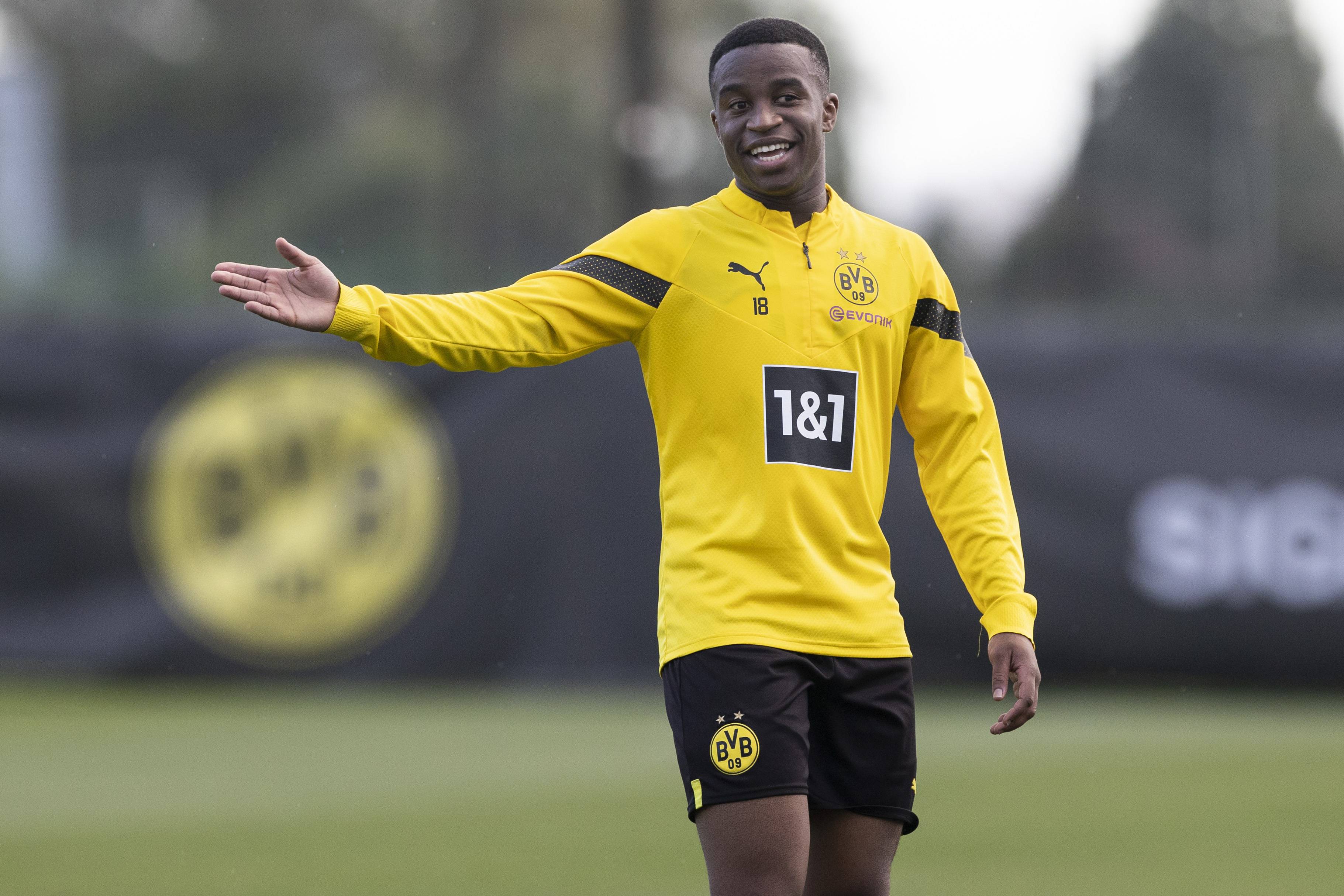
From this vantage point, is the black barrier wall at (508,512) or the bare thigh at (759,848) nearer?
the bare thigh at (759,848)

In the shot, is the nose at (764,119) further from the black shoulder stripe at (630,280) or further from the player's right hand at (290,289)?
the player's right hand at (290,289)

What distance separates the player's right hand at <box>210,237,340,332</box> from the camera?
3326 mm

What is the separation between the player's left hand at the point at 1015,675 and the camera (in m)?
3.60

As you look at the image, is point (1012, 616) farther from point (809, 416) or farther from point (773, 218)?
point (773, 218)

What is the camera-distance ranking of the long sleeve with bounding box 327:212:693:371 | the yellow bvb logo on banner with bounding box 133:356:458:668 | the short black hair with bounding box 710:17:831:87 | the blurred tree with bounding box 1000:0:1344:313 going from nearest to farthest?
the long sleeve with bounding box 327:212:693:371
the short black hair with bounding box 710:17:831:87
the yellow bvb logo on banner with bounding box 133:356:458:668
the blurred tree with bounding box 1000:0:1344:313

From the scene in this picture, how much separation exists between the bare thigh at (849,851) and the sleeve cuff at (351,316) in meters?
1.40

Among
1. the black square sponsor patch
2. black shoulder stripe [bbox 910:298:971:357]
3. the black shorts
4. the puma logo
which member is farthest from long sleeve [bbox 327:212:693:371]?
the black shorts

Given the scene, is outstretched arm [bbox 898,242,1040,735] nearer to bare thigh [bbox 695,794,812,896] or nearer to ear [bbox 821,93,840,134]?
ear [bbox 821,93,840,134]

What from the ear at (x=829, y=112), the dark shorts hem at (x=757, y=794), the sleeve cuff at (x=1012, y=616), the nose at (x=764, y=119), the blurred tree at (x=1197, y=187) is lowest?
the dark shorts hem at (x=757, y=794)

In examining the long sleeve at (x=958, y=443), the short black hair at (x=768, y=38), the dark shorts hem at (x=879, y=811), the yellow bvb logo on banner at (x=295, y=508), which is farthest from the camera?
the yellow bvb logo on banner at (x=295, y=508)

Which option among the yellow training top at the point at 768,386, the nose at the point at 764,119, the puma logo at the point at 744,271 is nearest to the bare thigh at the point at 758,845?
the yellow training top at the point at 768,386

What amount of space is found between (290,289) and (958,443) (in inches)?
61.1

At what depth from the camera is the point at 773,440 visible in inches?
141

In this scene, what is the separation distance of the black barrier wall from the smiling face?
6.09 metres
